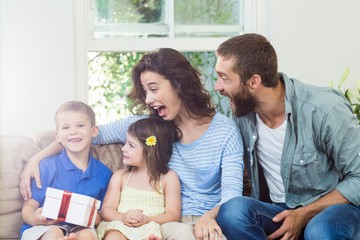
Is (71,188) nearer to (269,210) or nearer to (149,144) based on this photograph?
(149,144)

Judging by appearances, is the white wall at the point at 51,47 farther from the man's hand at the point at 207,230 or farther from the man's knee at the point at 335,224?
the man's knee at the point at 335,224

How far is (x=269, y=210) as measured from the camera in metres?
1.77

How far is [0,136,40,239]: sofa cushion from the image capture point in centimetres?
167

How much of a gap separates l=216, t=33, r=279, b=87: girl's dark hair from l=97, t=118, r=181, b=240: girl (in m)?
0.25

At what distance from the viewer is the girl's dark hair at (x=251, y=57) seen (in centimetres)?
176

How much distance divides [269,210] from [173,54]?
1.60 ft

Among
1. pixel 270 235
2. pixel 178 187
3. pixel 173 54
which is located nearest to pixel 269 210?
pixel 270 235

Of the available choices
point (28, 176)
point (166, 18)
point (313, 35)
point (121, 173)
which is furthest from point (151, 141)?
point (313, 35)

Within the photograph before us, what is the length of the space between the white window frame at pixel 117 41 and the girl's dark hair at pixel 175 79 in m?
0.22

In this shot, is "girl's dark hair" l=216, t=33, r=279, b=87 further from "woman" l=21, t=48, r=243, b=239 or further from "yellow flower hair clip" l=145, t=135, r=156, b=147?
"yellow flower hair clip" l=145, t=135, r=156, b=147

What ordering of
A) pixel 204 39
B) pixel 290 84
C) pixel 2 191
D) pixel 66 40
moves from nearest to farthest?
pixel 2 191
pixel 290 84
pixel 66 40
pixel 204 39

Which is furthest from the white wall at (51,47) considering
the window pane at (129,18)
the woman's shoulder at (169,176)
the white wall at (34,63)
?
the woman's shoulder at (169,176)

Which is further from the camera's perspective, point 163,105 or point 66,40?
point 66,40

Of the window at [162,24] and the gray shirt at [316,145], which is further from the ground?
the window at [162,24]
